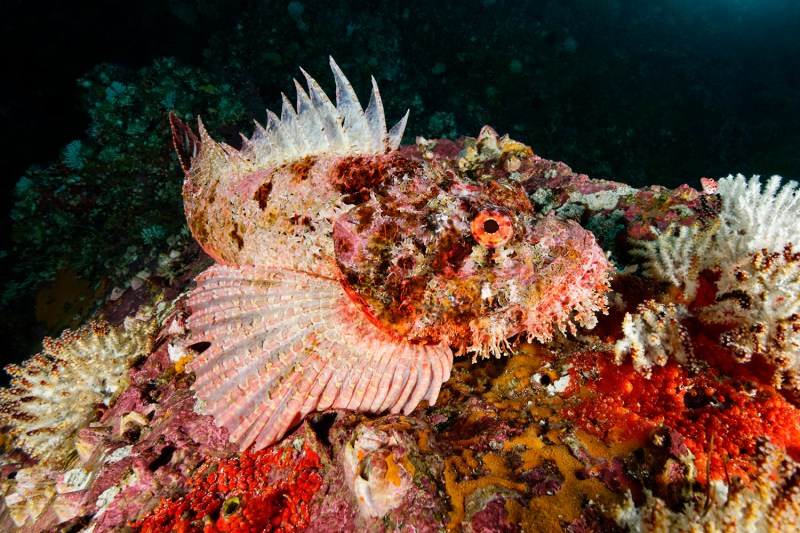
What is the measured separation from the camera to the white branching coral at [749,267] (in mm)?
2002

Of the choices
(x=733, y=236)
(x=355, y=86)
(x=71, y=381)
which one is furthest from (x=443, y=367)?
(x=355, y=86)

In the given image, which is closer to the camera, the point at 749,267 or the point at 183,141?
the point at 749,267

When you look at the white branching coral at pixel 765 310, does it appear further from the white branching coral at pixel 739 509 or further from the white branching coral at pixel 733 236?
the white branching coral at pixel 739 509

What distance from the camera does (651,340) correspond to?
208 cm

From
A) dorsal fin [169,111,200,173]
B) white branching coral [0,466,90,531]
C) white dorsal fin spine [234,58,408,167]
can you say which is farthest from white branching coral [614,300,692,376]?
dorsal fin [169,111,200,173]

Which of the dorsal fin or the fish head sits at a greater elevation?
the dorsal fin

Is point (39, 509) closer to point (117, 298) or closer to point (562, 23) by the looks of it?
point (117, 298)

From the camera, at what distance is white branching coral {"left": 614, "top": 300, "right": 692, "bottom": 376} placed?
2.11m

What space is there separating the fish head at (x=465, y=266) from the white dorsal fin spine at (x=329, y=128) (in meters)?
0.62

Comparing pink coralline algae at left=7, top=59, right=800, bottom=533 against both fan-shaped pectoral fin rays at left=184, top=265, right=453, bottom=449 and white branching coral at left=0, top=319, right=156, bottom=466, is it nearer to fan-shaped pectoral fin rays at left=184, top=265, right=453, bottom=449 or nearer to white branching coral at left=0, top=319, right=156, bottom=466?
fan-shaped pectoral fin rays at left=184, top=265, right=453, bottom=449

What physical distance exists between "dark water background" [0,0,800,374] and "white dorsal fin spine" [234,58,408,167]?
15.3ft

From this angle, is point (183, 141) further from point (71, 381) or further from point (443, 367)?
point (443, 367)

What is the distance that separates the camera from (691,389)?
201 centimetres

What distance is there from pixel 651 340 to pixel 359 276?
171 centimetres
